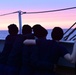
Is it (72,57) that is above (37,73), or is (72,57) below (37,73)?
above

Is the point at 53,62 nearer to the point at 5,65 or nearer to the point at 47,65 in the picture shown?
the point at 47,65

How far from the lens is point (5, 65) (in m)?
4.52

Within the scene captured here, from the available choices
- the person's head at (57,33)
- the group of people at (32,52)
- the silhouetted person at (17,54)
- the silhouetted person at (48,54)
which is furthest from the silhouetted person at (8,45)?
the person's head at (57,33)

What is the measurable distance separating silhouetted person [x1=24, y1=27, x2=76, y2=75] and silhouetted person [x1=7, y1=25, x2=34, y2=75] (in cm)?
35

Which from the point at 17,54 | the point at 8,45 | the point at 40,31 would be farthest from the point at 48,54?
the point at 8,45

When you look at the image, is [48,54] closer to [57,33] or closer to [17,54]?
[57,33]

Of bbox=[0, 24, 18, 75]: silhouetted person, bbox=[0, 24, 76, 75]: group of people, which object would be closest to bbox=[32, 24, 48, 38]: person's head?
bbox=[0, 24, 76, 75]: group of people

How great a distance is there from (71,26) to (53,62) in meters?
1.48

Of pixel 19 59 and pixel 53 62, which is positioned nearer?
pixel 53 62

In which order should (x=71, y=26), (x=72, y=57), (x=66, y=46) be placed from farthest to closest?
(x=71, y=26)
(x=66, y=46)
(x=72, y=57)

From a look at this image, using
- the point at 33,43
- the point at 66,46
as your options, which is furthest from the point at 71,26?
the point at 33,43

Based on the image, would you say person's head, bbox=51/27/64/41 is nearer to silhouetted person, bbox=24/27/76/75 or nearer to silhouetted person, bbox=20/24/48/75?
silhouetted person, bbox=24/27/76/75

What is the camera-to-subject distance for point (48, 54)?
389cm

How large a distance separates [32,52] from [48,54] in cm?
23
